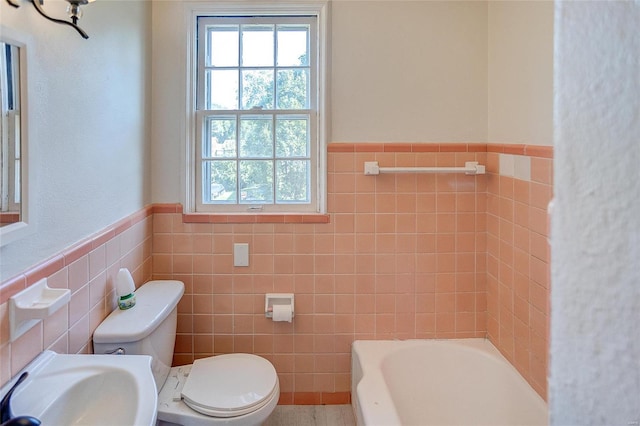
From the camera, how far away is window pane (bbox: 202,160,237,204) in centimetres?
247

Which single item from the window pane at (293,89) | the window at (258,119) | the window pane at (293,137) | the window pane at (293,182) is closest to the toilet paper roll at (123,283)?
the window at (258,119)

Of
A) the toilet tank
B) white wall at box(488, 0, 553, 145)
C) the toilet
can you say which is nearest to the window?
the toilet tank

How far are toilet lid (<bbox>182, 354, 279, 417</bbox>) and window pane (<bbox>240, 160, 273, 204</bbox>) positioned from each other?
84 cm

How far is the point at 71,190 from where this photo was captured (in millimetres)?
1512

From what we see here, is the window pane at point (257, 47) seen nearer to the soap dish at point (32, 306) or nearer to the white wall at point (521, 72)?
the white wall at point (521, 72)

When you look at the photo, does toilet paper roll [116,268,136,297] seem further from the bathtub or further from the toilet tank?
the bathtub

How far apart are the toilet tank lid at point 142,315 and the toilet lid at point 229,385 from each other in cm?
32

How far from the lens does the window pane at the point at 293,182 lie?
2471 mm

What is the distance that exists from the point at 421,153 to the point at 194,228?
1272mm

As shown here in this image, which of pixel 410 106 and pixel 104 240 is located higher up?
pixel 410 106

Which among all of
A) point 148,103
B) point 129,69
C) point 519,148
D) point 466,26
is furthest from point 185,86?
point 519,148

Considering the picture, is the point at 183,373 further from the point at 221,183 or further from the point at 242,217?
the point at 221,183

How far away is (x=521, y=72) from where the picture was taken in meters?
2.02

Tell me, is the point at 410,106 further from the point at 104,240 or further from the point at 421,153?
the point at 104,240
